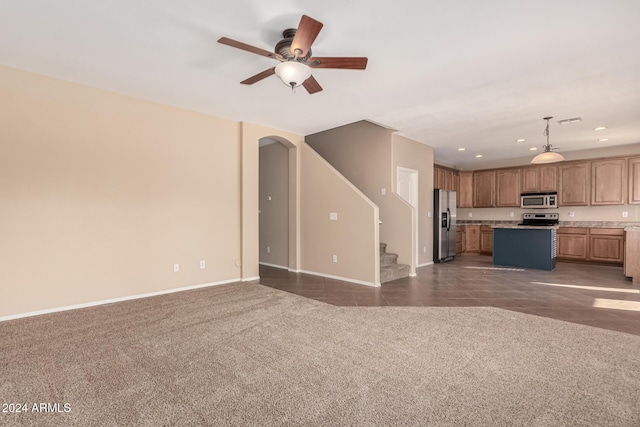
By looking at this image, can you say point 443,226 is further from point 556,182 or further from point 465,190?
point 556,182

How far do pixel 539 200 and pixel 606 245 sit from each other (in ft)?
5.12

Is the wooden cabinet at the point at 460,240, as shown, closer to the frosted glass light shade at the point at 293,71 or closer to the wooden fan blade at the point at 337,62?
the wooden fan blade at the point at 337,62

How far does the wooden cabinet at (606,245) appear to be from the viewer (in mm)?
6453

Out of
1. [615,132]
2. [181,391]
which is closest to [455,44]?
[181,391]

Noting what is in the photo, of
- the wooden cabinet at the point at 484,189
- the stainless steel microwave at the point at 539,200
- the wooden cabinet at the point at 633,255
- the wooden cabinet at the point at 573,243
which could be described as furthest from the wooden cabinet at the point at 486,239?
the wooden cabinet at the point at 633,255

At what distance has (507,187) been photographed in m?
8.03

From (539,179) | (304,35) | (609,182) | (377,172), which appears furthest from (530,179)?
(304,35)

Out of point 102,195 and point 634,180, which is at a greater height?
point 634,180

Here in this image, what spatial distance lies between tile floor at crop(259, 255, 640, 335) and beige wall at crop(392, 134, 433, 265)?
63cm

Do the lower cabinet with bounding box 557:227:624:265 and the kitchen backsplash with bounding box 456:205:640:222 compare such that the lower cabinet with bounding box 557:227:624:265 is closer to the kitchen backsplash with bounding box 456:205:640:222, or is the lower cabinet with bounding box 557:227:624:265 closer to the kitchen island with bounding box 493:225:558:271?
the kitchen backsplash with bounding box 456:205:640:222

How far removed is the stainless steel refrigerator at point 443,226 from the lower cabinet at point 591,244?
2.55m

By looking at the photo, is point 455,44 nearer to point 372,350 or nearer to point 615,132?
point 372,350

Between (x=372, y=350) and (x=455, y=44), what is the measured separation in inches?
108

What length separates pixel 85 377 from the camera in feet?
6.89
